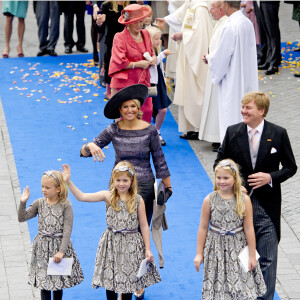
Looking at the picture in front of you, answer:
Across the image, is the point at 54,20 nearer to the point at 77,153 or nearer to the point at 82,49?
the point at 82,49

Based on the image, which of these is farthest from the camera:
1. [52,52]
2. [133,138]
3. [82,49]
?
[82,49]

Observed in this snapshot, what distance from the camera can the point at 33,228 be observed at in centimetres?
841

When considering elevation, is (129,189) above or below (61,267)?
above

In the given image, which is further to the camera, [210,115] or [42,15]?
[42,15]

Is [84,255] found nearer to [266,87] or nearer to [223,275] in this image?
[223,275]

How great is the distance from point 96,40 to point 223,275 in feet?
32.3

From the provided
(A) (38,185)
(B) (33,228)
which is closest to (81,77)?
(A) (38,185)

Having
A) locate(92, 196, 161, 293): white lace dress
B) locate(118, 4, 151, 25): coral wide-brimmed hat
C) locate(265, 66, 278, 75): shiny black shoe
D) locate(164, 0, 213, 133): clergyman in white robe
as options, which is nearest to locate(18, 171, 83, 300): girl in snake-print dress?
locate(92, 196, 161, 293): white lace dress

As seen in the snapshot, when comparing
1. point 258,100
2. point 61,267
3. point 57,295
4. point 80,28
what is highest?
point 258,100

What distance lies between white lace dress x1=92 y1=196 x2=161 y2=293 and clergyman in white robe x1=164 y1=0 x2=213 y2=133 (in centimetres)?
498

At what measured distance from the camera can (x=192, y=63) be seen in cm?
1108

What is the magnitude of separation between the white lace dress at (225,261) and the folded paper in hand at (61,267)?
3.64ft

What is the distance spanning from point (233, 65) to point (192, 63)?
1366 millimetres

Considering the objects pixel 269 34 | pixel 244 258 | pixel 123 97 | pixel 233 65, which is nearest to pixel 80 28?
pixel 269 34
